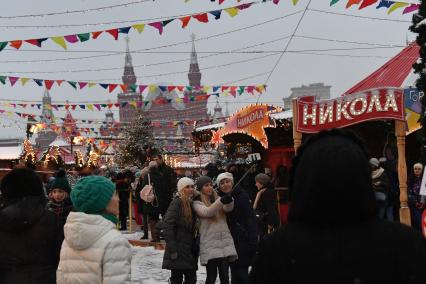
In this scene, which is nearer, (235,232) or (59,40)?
(235,232)

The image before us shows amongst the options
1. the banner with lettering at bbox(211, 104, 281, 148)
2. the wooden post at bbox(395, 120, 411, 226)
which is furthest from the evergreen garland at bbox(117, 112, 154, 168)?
the wooden post at bbox(395, 120, 411, 226)

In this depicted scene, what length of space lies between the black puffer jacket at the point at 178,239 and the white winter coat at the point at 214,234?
12 centimetres

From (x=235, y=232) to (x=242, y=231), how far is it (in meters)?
0.08

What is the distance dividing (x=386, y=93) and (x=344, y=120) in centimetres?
85

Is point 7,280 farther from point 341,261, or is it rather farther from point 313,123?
point 313,123

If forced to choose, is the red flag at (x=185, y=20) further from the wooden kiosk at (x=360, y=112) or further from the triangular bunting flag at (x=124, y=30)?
the wooden kiosk at (x=360, y=112)

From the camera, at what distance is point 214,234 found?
6.65 meters

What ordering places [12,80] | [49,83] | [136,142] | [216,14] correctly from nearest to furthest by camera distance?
[216,14]
[12,80]
[49,83]
[136,142]

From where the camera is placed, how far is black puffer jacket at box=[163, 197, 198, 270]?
6.46 meters

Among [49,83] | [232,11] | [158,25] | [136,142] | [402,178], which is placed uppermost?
[232,11]

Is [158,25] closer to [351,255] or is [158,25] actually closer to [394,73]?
[394,73]

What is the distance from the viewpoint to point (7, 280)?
3.96 m

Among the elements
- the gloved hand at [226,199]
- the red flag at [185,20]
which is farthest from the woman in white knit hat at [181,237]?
the red flag at [185,20]

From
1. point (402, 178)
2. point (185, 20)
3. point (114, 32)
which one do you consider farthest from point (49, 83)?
point (402, 178)
